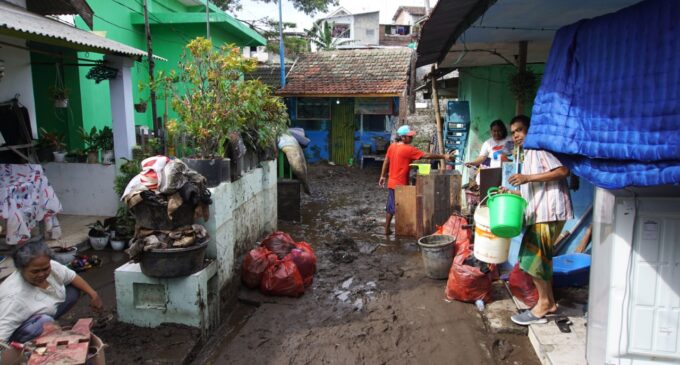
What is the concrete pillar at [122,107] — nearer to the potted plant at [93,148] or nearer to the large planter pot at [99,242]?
the potted plant at [93,148]

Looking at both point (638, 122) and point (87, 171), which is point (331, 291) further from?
point (87, 171)

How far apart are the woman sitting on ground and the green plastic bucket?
11.8 feet

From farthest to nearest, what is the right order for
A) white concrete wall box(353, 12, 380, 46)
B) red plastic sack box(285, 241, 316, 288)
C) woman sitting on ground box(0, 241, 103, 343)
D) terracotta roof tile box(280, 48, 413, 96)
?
white concrete wall box(353, 12, 380, 46) < terracotta roof tile box(280, 48, 413, 96) < red plastic sack box(285, 241, 316, 288) < woman sitting on ground box(0, 241, 103, 343)

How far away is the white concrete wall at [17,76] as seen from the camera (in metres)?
7.06

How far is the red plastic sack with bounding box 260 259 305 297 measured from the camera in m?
5.27

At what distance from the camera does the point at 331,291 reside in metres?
5.61

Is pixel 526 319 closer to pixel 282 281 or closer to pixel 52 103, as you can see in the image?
pixel 282 281

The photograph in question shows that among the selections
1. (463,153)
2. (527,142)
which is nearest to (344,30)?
(463,153)

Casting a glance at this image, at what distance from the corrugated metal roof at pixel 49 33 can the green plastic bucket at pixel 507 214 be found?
551 cm

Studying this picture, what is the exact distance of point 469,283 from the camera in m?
5.02

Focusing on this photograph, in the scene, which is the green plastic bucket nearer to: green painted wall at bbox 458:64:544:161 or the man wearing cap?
the man wearing cap

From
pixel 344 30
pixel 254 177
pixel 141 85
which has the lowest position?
pixel 254 177

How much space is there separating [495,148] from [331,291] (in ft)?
10.6

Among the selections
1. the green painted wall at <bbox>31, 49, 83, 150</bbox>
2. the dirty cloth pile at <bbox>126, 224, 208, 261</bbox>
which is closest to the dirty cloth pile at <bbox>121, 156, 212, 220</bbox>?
the dirty cloth pile at <bbox>126, 224, 208, 261</bbox>
